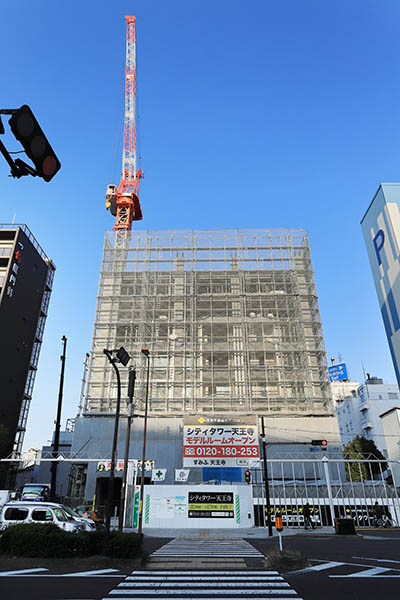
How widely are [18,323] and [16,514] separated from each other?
47402mm

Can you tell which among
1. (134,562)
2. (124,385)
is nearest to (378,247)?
(134,562)

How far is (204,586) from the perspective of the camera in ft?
27.3

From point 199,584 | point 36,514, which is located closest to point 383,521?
point 36,514

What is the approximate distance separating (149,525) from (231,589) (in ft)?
70.2

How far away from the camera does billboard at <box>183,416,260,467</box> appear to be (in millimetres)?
36188

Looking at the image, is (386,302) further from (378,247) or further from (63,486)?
(63,486)

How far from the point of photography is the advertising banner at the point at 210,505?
2692cm

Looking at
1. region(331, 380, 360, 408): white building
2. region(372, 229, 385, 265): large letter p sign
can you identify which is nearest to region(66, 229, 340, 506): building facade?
region(372, 229, 385, 265): large letter p sign

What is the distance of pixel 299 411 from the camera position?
45.7 metres

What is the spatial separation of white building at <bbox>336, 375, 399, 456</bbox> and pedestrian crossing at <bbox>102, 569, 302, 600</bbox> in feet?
210

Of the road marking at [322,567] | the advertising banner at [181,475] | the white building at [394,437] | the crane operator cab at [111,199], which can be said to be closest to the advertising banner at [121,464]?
the advertising banner at [181,475]

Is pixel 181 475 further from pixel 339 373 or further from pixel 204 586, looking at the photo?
pixel 339 373

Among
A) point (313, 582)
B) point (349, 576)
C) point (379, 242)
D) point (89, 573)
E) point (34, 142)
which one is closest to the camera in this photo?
point (34, 142)

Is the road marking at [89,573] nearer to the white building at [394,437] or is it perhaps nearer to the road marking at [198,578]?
the road marking at [198,578]
